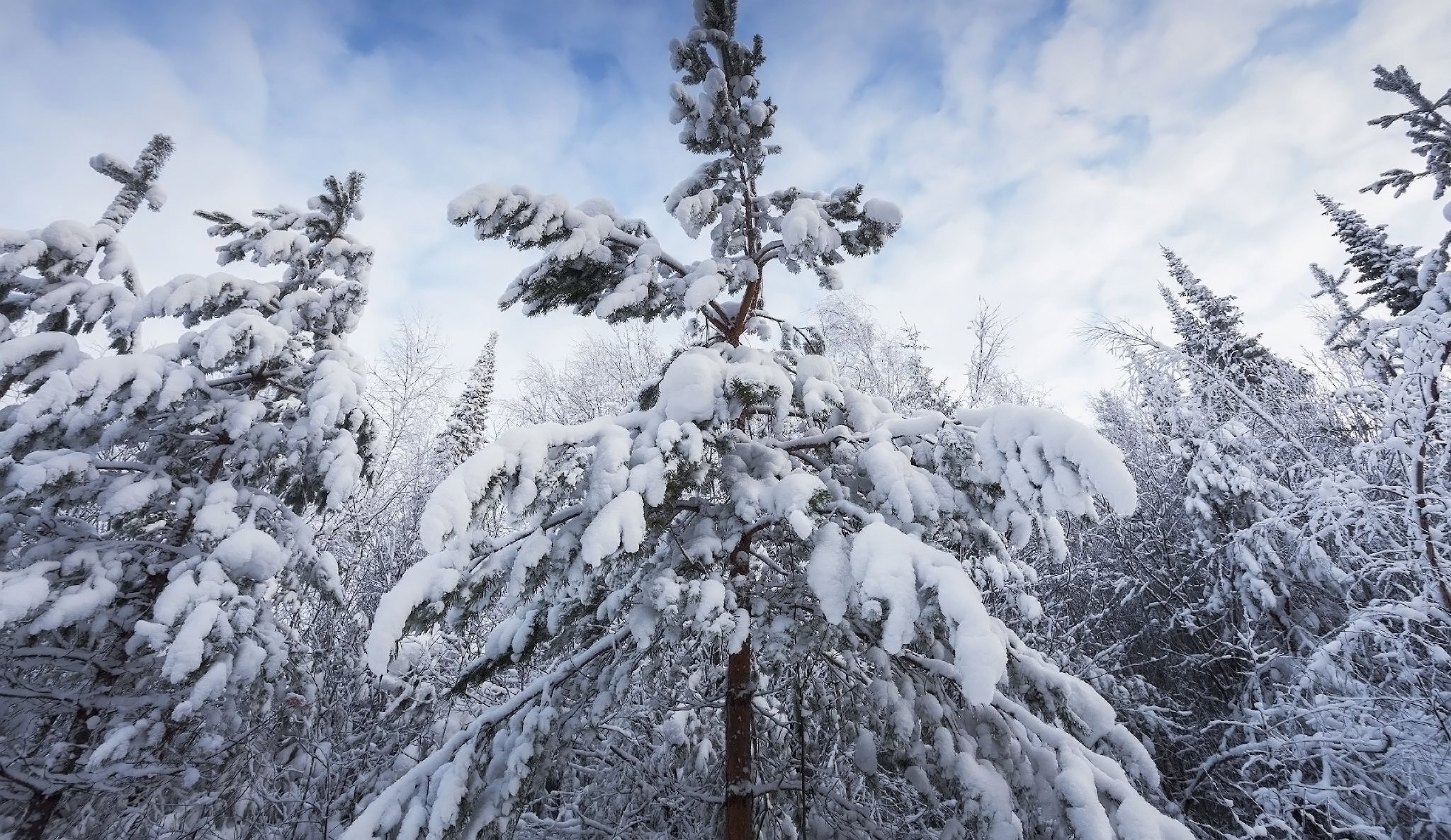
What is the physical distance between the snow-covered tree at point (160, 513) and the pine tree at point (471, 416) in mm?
12320

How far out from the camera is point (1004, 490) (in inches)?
101

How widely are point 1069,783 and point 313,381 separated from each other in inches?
244

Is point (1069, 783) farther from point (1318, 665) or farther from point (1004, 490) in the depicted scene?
point (1318, 665)

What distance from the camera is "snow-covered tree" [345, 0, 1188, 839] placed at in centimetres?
212

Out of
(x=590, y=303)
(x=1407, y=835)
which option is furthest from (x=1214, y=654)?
(x=590, y=303)

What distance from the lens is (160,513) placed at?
558cm

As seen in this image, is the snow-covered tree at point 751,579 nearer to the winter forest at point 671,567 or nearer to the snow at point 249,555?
the winter forest at point 671,567

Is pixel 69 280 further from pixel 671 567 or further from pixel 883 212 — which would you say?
pixel 883 212

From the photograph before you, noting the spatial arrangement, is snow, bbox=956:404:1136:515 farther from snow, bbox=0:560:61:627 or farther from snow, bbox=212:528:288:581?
snow, bbox=0:560:61:627

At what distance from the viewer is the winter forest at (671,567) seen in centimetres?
243

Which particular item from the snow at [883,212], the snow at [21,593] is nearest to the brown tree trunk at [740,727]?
the snow at [883,212]

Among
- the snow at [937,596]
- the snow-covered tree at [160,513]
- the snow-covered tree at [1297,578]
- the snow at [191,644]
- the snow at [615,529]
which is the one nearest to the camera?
the snow at [937,596]

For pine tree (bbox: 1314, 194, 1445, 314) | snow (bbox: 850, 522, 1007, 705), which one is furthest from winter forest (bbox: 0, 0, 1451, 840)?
pine tree (bbox: 1314, 194, 1445, 314)

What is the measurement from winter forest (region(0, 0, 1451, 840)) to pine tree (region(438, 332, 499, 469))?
10.4m
